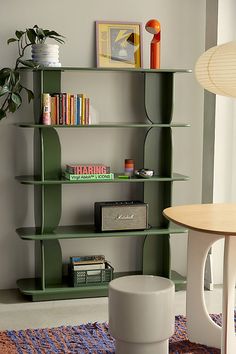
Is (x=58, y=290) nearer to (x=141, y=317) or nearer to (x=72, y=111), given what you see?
(x=72, y=111)

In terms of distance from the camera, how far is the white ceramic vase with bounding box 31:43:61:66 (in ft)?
15.2

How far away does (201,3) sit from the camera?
16.9 ft

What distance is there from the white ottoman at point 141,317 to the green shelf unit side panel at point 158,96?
1.67 metres

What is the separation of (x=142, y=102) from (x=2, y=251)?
1447 mm

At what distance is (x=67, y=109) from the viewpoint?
15.5ft

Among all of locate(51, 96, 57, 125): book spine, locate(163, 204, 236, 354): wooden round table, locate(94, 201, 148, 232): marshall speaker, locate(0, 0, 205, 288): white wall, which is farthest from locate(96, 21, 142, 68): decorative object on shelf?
locate(163, 204, 236, 354): wooden round table

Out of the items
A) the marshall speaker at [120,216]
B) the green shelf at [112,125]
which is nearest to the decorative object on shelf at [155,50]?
the green shelf at [112,125]

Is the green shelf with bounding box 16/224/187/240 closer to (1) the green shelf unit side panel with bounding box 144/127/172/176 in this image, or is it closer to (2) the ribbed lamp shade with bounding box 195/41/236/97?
(1) the green shelf unit side panel with bounding box 144/127/172/176

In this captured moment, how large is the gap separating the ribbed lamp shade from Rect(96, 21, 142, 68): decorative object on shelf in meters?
1.34

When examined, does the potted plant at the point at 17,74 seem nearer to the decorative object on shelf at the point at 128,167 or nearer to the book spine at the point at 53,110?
the book spine at the point at 53,110

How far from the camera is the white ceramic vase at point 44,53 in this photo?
4.62 meters

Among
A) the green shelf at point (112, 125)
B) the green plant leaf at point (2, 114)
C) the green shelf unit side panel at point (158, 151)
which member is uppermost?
the green plant leaf at point (2, 114)

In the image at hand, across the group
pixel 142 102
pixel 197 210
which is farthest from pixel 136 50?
pixel 197 210

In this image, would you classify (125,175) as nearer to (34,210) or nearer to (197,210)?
(34,210)
